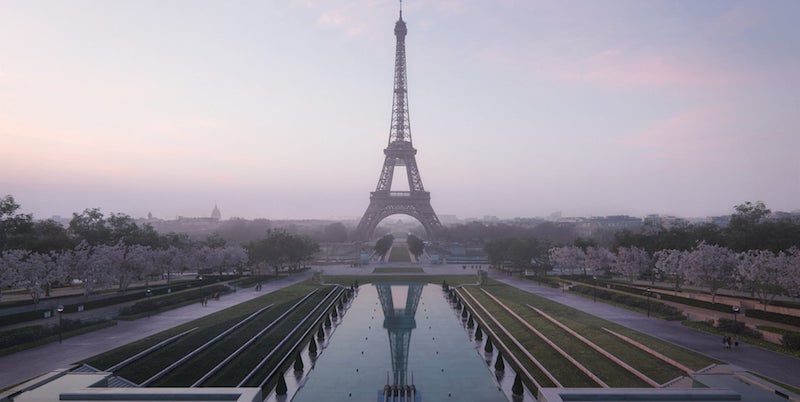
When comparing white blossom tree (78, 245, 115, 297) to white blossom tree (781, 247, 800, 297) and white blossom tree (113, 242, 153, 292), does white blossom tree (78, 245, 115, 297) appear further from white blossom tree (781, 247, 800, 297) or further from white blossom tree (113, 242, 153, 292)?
white blossom tree (781, 247, 800, 297)

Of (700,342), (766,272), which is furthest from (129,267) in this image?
(766,272)

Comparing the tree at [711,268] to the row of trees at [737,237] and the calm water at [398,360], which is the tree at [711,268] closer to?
the row of trees at [737,237]

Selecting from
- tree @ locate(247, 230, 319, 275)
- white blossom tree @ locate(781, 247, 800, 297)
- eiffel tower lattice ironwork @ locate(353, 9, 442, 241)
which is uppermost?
eiffel tower lattice ironwork @ locate(353, 9, 442, 241)

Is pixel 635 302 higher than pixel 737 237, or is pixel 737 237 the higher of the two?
pixel 737 237

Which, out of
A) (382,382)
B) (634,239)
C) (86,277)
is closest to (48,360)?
(382,382)

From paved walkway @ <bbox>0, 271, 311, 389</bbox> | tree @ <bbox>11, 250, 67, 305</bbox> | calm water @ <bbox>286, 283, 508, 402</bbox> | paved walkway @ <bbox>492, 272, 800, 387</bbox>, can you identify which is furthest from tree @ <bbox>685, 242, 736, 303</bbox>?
tree @ <bbox>11, 250, 67, 305</bbox>

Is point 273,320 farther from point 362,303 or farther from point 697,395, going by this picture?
point 697,395

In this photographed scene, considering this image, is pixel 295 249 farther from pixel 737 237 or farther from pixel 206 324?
pixel 737 237
